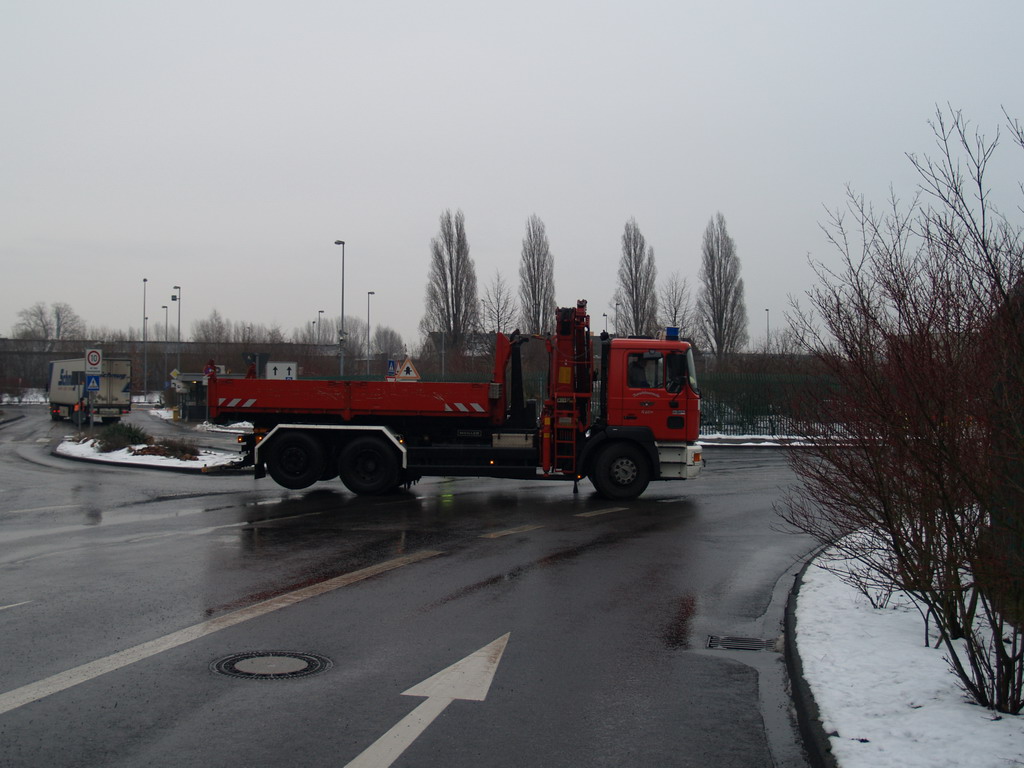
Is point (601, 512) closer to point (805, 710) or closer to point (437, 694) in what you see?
point (437, 694)

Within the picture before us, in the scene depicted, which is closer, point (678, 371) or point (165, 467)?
point (678, 371)

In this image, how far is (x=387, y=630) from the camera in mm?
7191

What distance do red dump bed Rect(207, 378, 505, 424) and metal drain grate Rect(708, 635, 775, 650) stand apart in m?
9.63

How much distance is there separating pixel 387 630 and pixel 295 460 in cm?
995

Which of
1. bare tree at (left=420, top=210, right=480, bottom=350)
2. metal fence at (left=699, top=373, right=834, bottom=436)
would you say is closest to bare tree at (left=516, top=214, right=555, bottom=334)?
bare tree at (left=420, top=210, right=480, bottom=350)

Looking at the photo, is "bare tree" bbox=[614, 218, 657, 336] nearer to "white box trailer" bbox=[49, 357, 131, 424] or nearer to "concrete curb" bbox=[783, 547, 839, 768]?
"white box trailer" bbox=[49, 357, 131, 424]

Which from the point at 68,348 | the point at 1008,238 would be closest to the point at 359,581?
the point at 1008,238

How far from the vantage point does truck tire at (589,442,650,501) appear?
16.0 metres

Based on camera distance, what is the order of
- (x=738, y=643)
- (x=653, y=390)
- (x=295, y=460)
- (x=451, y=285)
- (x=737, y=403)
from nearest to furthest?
(x=738, y=643) < (x=653, y=390) < (x=295, y=460) < (x=737, y=403) < (x=451, y=285)

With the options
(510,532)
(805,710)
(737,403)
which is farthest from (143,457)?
(737,403)

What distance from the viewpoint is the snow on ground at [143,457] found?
21656mm

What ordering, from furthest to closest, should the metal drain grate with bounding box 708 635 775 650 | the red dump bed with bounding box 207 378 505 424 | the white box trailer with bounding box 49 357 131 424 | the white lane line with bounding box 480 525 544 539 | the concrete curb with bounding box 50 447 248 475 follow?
the white box trailer with bounding box 49 357 131 424
the concrete curb with bounding box 50 447 248 475
the red dump bed with bounding box 207 378 505 424
the white lane line with bounding box 480 525 544 539
the metal drain grate with bounding box 708 635 775 650

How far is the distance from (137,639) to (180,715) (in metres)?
1.82

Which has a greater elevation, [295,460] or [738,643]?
[295,460]
